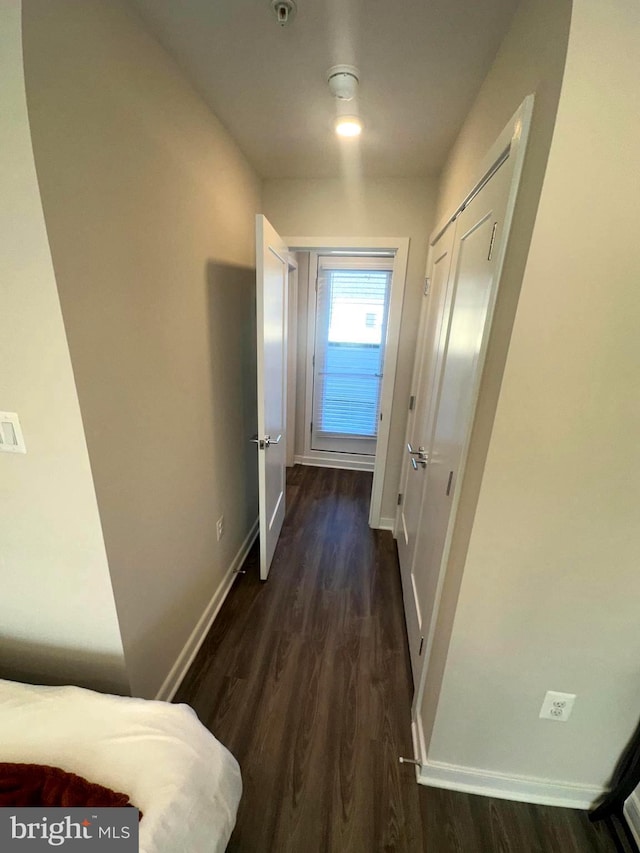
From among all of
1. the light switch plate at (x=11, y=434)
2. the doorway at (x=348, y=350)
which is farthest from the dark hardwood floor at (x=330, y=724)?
the doorway at (x=348, y=350)

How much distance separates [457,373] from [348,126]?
1261mm

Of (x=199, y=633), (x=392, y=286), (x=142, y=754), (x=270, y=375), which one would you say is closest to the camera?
(x=142, y=754)

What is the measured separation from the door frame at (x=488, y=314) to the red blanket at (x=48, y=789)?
3.08 feet

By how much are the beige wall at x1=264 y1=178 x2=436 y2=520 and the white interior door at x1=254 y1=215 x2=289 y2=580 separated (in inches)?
13.2

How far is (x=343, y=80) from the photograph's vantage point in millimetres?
1208

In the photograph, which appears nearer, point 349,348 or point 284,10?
point 284,10

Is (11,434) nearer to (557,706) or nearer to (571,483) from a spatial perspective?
(571,483)

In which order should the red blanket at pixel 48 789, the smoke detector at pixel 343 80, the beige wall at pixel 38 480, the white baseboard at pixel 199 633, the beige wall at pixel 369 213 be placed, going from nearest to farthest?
the red blanket at pixel 48 789 < the beige wall at pixel 38 480 < the smoke detector at pixel 343 80 < the white baseboard at pixel 199 633 < the beige wall at pixel 369 213

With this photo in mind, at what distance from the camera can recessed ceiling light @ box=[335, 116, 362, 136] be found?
1.48 meters

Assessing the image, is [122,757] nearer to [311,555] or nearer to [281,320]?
[311,555]

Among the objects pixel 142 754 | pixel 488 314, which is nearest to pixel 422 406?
pixel 488 314

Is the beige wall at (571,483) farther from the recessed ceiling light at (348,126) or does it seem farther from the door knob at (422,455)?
the recessed ceiling light at (348,126)

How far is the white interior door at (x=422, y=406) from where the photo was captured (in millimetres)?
1583

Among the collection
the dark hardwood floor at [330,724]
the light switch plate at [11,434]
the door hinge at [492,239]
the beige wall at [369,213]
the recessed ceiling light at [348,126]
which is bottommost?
the dark hardwood floor at [330,724]
